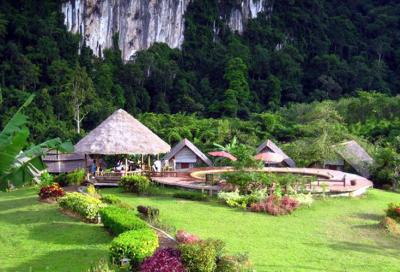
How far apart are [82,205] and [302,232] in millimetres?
6427

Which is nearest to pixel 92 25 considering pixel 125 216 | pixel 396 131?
pixel 396 131

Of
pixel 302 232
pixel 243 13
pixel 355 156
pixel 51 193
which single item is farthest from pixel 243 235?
pixel 243 13

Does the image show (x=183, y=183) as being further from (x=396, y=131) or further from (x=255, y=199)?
(x=396, y=131)

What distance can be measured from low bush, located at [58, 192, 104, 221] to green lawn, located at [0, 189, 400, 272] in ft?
1.09

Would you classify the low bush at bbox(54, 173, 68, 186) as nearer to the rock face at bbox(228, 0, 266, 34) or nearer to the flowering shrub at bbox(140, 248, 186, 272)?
the flowering shrub at bbox(140, 248, 186, 272)

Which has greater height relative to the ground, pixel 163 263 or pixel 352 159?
pixel 352 159

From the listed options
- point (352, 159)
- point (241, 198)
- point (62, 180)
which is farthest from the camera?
point (352, 159)

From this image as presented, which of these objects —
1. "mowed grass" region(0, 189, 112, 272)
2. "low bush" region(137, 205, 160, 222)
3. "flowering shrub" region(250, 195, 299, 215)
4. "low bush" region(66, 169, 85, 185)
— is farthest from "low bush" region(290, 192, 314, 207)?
"low bush" region(66, 169, 85, 185)

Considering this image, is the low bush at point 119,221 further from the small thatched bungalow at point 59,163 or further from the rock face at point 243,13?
the rock face at point 243,13

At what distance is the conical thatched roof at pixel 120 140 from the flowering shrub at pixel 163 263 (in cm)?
1225

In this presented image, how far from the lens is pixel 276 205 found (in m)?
19.9

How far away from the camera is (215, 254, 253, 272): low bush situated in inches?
470

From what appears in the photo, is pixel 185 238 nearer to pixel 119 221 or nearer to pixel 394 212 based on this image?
pixel 119 221

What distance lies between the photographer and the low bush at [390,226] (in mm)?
17656
